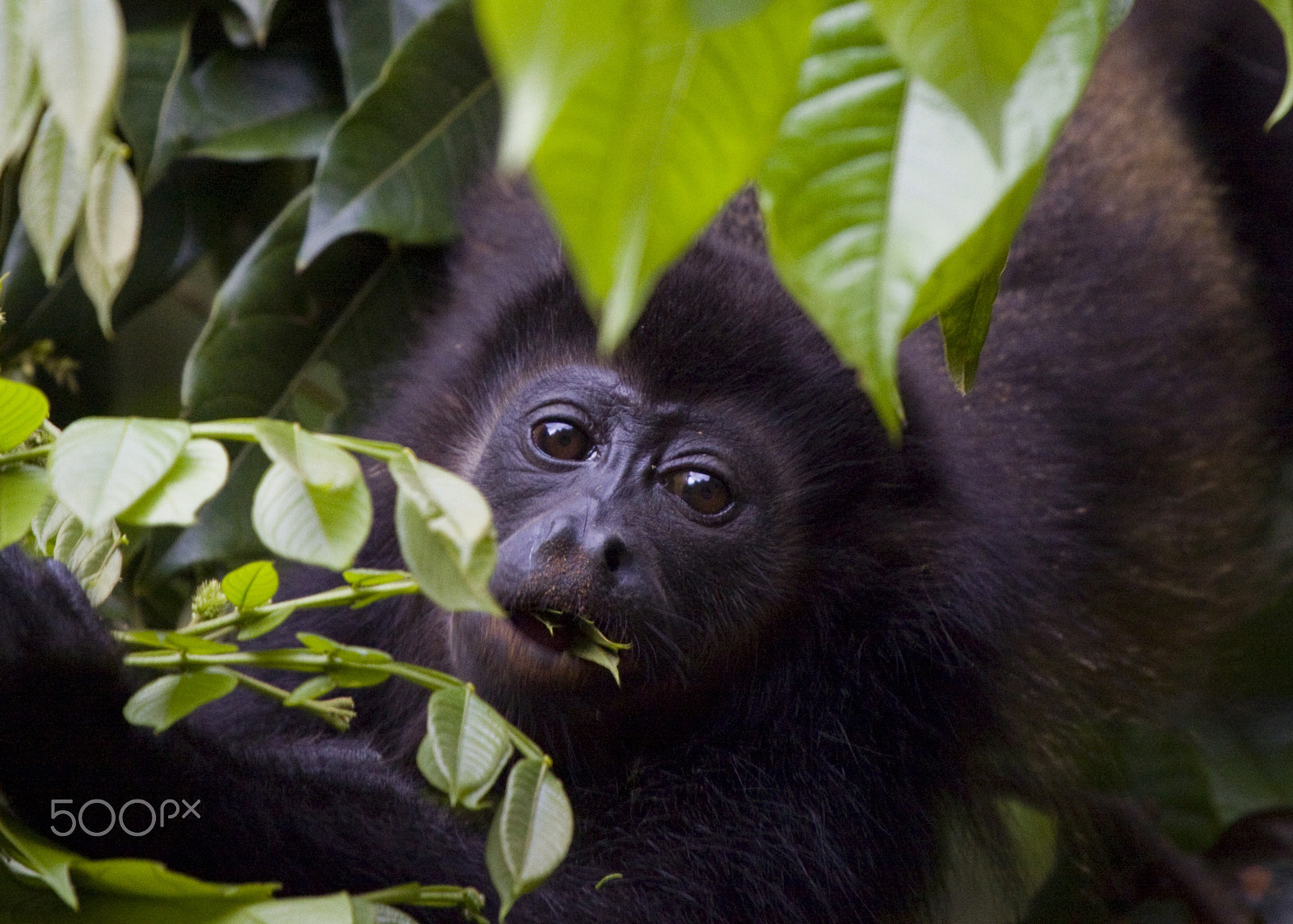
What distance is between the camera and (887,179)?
575mm

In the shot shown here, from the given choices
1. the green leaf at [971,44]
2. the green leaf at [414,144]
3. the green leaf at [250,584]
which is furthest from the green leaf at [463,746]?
the green leaf at [414,144]

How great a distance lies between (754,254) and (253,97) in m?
0.82

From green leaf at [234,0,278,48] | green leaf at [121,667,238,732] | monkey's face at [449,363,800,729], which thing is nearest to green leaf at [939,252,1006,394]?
green leaf at [121,667,238,732]

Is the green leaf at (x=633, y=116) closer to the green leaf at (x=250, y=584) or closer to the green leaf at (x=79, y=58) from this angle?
the green leaf at (x=79, y=58)

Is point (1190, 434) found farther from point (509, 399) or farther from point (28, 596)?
point (28, 596)

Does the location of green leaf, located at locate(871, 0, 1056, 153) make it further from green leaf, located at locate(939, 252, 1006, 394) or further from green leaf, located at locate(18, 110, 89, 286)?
green leaf, located at locate(18, 110, 89, 286)

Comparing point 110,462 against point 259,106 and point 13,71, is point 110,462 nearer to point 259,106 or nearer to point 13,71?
point 13,71

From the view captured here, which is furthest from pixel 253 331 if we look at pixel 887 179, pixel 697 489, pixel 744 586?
pixel 887 179

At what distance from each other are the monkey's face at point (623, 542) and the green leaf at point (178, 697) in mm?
517

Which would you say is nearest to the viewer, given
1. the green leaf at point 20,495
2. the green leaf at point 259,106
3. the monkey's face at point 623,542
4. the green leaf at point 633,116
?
the green leaf at point 633,116

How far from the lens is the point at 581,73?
1.57 ft

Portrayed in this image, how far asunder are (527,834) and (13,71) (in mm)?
580

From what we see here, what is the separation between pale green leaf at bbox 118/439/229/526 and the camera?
786 millimetres

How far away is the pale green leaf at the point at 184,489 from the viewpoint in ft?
2.58
